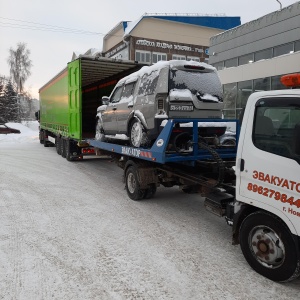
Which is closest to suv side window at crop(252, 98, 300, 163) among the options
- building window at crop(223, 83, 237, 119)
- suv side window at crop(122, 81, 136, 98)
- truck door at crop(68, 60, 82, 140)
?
suv side window at crop(122, 81, 136, 98)

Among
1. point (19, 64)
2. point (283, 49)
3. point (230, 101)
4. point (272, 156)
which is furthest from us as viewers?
point (19, 64)

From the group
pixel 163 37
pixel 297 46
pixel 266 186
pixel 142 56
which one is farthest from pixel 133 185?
pixel 163 37

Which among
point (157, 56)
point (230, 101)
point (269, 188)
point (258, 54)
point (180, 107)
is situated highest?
point (157, 56)

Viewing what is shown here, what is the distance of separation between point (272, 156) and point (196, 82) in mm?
3138

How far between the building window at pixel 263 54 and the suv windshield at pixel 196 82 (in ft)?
61.5

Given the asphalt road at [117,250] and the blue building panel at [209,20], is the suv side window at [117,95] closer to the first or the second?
the asphalt road at [117,250]

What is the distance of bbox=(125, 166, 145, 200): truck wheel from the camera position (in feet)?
21.4

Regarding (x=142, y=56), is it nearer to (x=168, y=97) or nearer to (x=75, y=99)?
(x=75, y=99)

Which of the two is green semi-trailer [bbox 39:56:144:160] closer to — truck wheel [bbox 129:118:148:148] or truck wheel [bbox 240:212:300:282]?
truck wheel [bbox 129:118:148:148]

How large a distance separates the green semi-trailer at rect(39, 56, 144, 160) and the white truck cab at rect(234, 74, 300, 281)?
273 inches

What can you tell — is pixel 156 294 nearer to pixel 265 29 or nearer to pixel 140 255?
pixel 140 255

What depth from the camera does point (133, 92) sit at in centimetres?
699

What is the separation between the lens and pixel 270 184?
3.45 meters

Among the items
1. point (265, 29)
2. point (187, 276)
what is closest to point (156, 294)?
point (187, 276)
